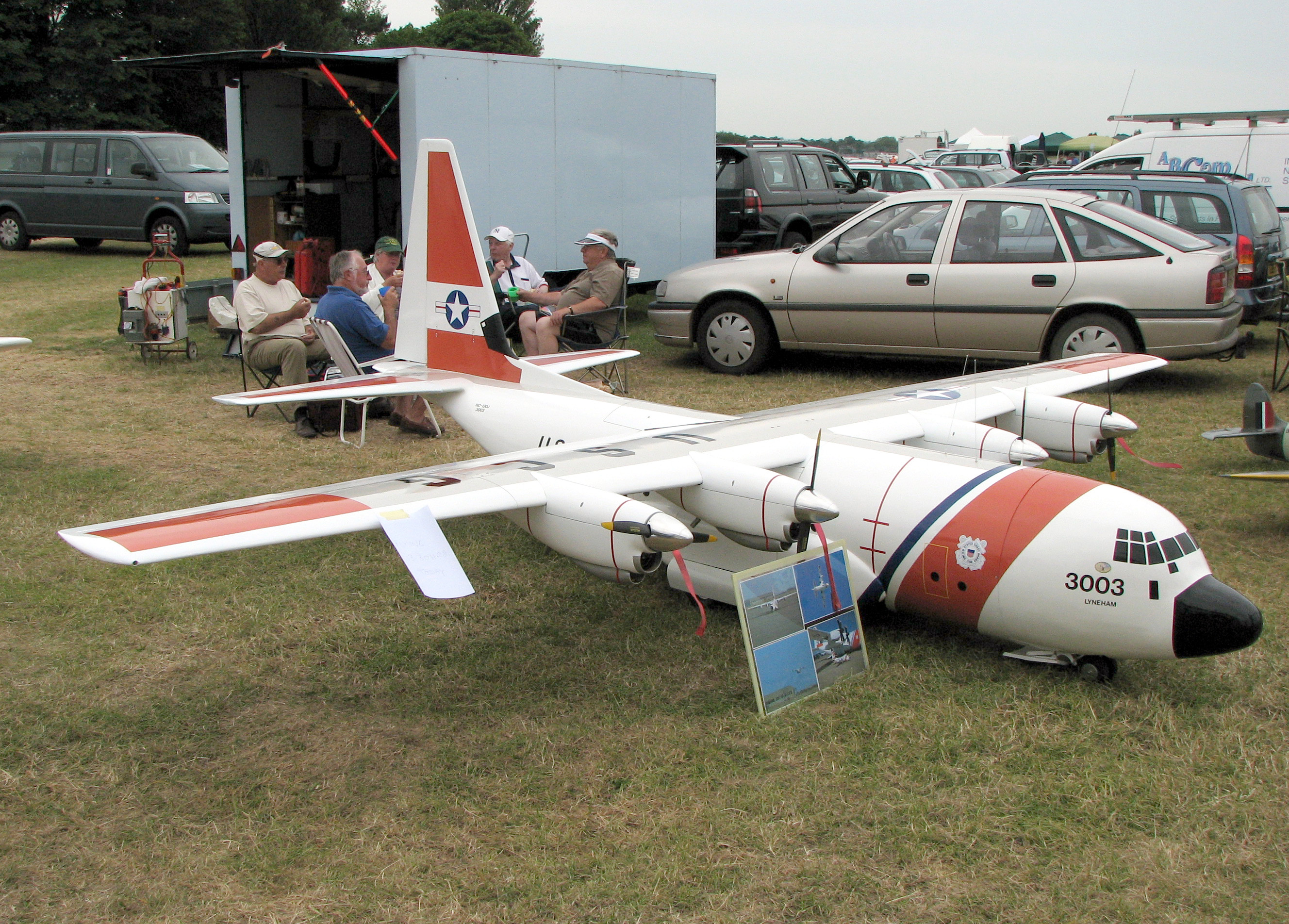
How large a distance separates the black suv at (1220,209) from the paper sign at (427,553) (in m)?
9.93

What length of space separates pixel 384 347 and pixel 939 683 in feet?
19.8

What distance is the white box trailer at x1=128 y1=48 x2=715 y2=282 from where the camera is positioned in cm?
1130

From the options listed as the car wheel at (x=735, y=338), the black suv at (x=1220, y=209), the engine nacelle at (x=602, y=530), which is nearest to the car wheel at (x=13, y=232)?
the car wheel at (x=735, y=338)

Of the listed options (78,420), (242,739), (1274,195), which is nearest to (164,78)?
(78,420)

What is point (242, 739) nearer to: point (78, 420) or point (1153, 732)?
point (1153, 732)

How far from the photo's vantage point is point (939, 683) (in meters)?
4.79

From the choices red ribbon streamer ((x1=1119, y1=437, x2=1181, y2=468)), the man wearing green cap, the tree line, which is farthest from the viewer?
the tree line

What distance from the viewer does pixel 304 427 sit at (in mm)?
8969

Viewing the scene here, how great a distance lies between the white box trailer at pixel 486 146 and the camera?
1130 cm

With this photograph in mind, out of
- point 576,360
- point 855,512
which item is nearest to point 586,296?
point 576,360

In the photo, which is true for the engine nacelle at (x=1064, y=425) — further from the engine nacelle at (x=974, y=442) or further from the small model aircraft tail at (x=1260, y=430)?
the small model aircraft tail at (x=1260, y=430)

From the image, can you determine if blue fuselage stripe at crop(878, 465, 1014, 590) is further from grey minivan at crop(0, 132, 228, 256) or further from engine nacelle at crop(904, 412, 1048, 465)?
grey minivan at crop(0, 132, 228, 256)

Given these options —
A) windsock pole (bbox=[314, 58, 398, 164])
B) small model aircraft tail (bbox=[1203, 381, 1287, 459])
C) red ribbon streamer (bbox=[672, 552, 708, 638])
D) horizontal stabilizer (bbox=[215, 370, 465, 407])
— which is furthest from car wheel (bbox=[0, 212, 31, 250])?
small model aircraft tail (bbox=[1203, 381, 1287, 459])

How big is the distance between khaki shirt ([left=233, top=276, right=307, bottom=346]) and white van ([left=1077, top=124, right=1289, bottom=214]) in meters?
11.4
